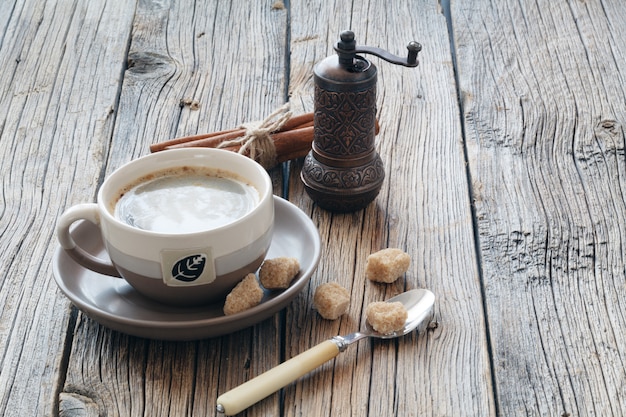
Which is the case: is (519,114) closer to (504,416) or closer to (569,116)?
(569,116)

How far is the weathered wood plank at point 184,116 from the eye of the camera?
110 cm

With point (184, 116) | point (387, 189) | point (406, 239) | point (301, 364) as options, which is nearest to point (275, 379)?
point (301, 364)

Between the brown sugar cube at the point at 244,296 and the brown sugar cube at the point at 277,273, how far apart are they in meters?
0.03

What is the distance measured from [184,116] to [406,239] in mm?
639

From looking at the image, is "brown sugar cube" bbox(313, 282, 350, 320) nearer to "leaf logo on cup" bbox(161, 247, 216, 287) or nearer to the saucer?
the saucer

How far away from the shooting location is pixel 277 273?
1.16 metres

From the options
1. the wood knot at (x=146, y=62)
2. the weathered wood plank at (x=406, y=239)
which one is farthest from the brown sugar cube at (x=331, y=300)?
the wood knot at (x=146, y=62)

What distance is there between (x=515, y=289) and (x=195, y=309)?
1.63 feet

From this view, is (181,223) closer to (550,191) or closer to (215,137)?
(215,137)

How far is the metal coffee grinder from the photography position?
1.35 m

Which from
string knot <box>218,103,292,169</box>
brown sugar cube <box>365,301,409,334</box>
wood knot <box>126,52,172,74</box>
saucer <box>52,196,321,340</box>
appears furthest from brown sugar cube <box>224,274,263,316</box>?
wood knot <box>126,52,172,74</box>

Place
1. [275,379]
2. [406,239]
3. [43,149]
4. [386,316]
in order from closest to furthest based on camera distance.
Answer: [275,379] → [386,316] → [406,239] → [43,149]

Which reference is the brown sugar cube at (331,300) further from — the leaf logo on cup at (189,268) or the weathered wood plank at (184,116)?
the leaf logo on cup at (189,268)

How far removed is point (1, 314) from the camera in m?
1.24
